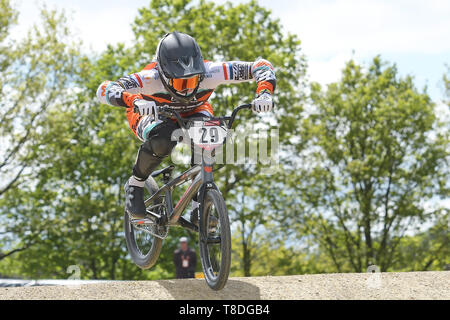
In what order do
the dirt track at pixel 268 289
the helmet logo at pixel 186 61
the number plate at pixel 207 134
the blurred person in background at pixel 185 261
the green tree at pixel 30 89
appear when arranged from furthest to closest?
the green tree at pixel 30 89, the blurred person in background at pixel 185 261, the helmet logo at pixel 186 61, the dirt track at pixel 268 289, the number plate at pixel 207 134

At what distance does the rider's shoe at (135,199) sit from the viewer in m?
6.82

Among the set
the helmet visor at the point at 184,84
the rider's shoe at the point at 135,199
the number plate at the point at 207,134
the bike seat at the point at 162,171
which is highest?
the helmet visor at the point at 184,84

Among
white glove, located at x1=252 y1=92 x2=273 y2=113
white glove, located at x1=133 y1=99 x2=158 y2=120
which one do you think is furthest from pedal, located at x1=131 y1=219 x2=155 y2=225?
white glove, located at x1=252 y1=92 x2=273 y2=113

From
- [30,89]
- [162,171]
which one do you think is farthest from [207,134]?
[30,89]

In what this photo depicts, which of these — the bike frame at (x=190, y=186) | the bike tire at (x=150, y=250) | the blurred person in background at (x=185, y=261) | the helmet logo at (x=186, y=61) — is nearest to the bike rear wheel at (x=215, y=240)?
the bike frame at (x=190, y=186)

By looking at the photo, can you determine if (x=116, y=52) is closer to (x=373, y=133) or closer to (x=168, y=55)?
(x=373, y=133)

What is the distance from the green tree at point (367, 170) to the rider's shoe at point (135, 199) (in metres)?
18.7

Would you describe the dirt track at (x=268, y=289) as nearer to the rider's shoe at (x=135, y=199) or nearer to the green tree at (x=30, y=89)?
the rider's shoe at (x=135, y=199)

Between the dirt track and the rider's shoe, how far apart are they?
0.88 metres

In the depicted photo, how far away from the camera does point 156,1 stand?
81.8ft

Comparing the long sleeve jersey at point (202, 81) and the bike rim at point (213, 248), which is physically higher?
the long sleeve jersey at point (202, 81)

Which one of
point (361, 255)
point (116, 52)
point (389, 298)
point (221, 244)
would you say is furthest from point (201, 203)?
point (116, 52)

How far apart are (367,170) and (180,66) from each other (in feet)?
65.6
